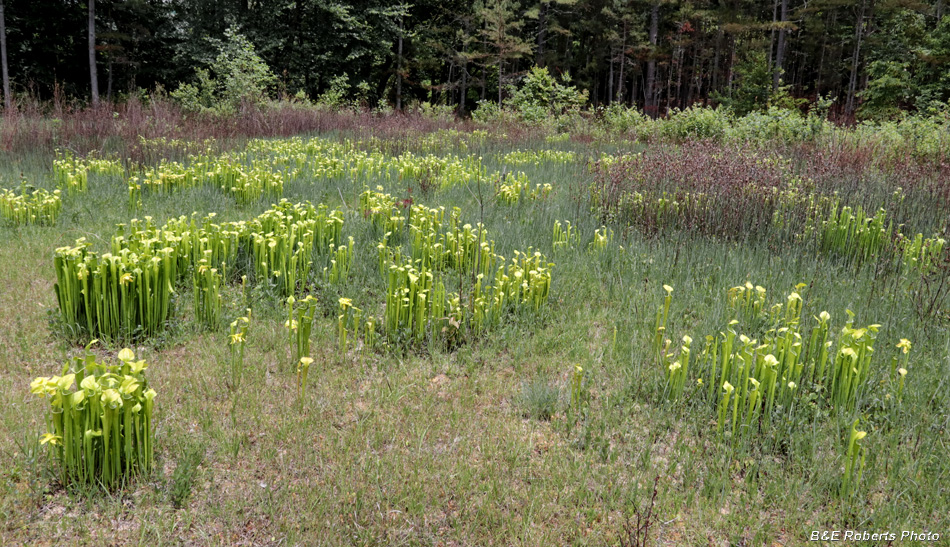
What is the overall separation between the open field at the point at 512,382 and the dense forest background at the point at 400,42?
19348 millimetres

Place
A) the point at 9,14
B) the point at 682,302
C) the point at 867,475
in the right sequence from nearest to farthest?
1. the point at 867,475
2. the point at 682,302
3. the point at 9,14

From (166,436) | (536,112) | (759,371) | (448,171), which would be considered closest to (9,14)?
(536,112)

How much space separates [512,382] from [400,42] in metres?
28.6

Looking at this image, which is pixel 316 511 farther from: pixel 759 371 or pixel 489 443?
pixel 759 371

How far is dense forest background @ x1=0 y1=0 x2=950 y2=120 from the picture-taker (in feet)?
82.3

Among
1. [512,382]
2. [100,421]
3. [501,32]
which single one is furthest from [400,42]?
[100,421]

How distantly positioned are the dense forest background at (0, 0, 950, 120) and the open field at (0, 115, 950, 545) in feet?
63.5

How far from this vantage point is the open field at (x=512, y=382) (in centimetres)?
234

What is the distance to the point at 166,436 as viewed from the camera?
8.75ft

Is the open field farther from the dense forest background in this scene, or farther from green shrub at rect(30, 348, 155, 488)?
the dense forest background

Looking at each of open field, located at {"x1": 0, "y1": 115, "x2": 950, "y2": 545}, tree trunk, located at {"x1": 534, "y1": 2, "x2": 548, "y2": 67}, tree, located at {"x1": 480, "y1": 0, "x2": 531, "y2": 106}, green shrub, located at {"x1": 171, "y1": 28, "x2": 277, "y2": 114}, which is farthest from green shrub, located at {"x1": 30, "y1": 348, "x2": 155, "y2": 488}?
tree trunk, located at {"x1": 534, "y1": 2, "x2": 548, "y2": 67}

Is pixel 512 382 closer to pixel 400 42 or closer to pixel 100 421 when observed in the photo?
pixel 100 421

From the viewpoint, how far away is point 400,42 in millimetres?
28703

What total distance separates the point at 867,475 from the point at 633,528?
1206 millimetres
